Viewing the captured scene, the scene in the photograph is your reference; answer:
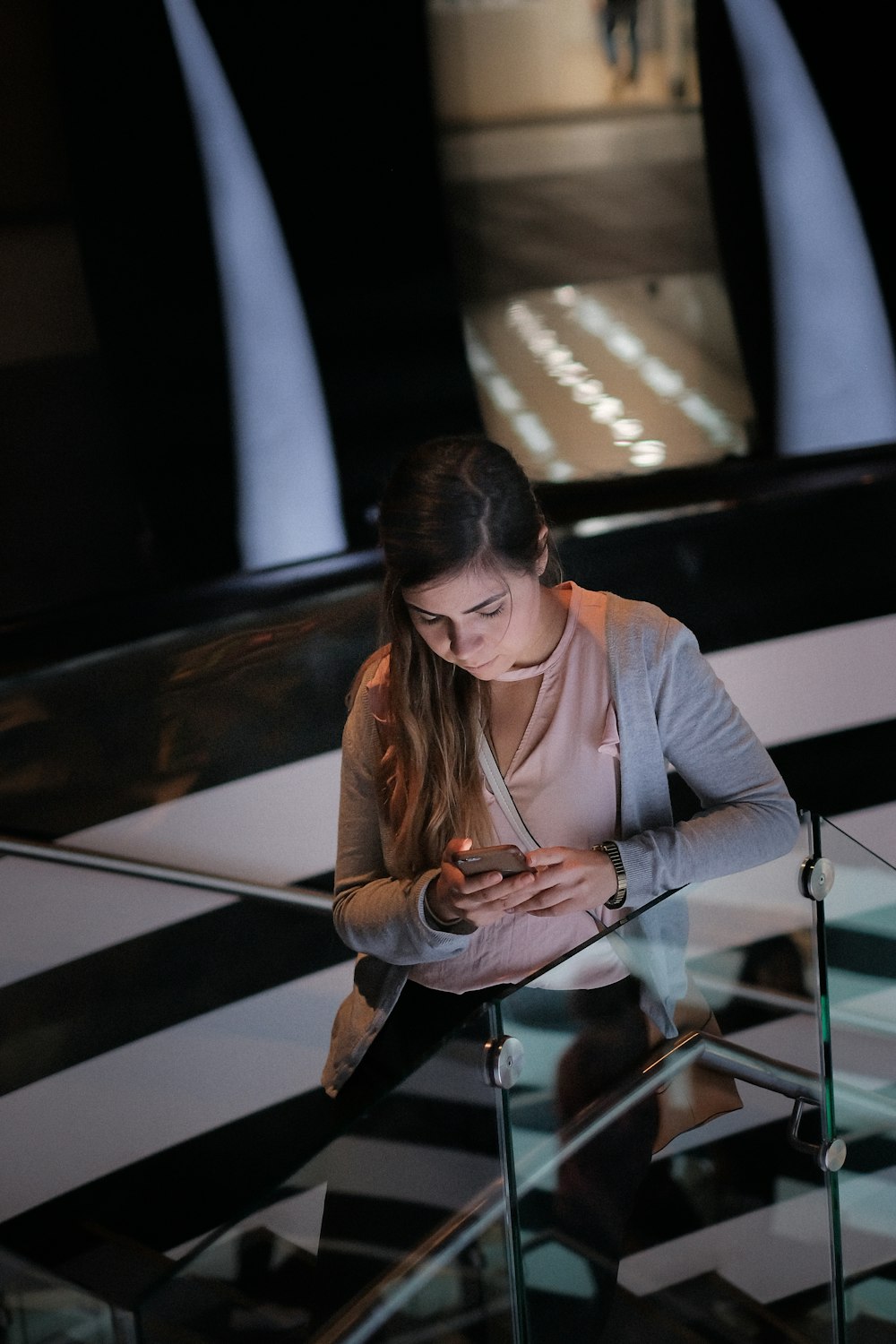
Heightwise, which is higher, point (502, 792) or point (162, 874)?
→ point (502, 792)

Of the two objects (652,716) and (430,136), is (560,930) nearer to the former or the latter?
(652,716)

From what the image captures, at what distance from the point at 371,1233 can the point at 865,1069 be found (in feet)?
2.28

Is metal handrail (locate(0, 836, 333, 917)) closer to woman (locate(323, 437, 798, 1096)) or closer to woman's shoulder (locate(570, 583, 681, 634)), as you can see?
woman (locate(323, 437, 798, 1096))

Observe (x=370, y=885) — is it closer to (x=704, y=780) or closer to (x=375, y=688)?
(x=375, y=688)

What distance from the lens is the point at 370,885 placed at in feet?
5.36

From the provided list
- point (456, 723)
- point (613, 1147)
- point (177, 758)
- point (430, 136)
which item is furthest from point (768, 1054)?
point (430, 136)

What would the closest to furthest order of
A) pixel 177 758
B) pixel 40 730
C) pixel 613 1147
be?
pixel 613 1147, pixel 40 730, pixel 177 758

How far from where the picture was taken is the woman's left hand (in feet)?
4.95

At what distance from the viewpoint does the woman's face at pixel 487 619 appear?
1.52 m

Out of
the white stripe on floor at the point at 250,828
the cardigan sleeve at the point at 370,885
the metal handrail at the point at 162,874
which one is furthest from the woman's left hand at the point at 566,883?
the white stripe on floor at the point at 250,828

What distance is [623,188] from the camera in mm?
3412

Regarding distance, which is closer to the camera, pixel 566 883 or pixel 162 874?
pixel 566 883

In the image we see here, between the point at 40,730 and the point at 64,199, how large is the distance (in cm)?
118

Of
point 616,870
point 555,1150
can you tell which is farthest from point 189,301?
point 555,1150
